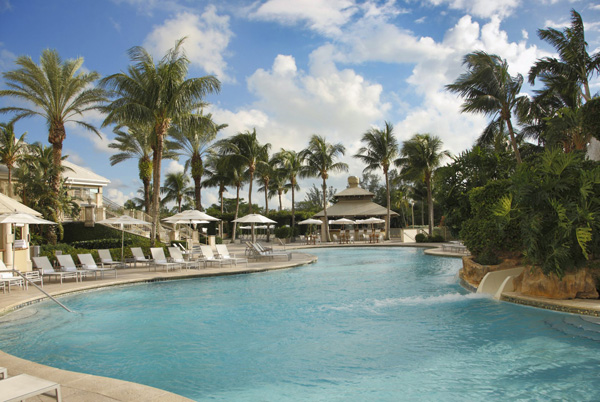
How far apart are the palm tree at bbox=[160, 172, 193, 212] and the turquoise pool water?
4185cm

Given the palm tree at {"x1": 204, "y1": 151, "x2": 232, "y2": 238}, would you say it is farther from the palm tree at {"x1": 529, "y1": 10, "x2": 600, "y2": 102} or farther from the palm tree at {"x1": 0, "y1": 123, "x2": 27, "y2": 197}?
the palm tree at {"x1": 529, "y1": 10, "x2": 600, "y2": 102}

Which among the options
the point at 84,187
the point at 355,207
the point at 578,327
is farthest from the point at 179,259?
the point at 355,207

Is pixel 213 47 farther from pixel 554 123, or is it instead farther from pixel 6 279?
pixel 554 123

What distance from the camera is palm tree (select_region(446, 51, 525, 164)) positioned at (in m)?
19.3

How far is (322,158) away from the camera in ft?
129

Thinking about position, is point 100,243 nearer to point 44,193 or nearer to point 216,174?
point 44,193

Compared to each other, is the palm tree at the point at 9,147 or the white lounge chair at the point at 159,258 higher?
the palm tree at the point at 9,147

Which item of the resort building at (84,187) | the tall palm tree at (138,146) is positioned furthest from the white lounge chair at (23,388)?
the tall palm tree at (138,146)

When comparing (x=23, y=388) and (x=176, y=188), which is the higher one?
(x=176, y=188)

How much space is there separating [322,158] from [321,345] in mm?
33193

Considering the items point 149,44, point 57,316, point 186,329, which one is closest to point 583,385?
point 186,329

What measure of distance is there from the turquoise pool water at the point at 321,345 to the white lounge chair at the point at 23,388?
200 cm

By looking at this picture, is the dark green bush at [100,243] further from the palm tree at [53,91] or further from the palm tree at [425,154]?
the palm tree at [425,154]

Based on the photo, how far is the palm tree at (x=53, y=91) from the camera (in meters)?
19.4
